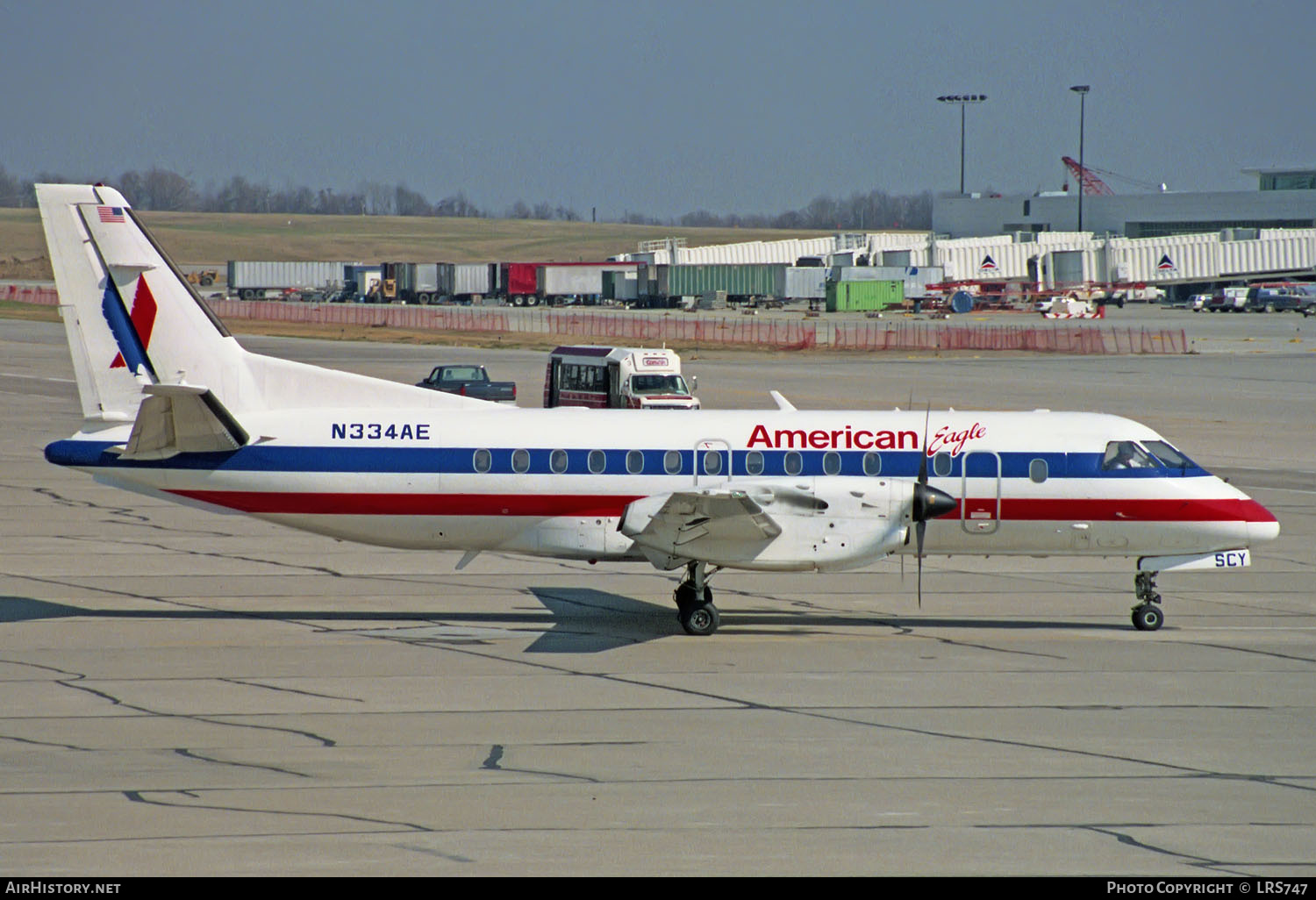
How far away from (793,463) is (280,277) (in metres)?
128

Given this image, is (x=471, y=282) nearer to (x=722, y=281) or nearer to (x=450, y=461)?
(x=722, y=281)

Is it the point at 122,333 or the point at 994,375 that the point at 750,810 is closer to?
the point at 122,333

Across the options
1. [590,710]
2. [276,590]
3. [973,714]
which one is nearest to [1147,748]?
[973,714]

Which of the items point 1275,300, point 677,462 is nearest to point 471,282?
point 1275,300

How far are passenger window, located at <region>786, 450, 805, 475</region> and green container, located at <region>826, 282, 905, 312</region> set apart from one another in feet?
312

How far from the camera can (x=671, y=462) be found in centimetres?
1981

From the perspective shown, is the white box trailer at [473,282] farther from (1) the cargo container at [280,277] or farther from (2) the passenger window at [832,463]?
(2) the passenger window at [832,463]

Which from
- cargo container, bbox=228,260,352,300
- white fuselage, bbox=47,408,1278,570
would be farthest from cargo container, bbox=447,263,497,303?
white fuselage, bbox=47,408,1278,570

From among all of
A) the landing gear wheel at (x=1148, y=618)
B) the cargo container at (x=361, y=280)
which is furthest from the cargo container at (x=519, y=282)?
the landing gear wheel at (x=1148, y=618)

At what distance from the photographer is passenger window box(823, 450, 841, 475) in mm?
19703

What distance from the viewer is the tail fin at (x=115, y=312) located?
66.2ft

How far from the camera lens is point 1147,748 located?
14.1 meters

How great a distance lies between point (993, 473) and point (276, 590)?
11094mm
